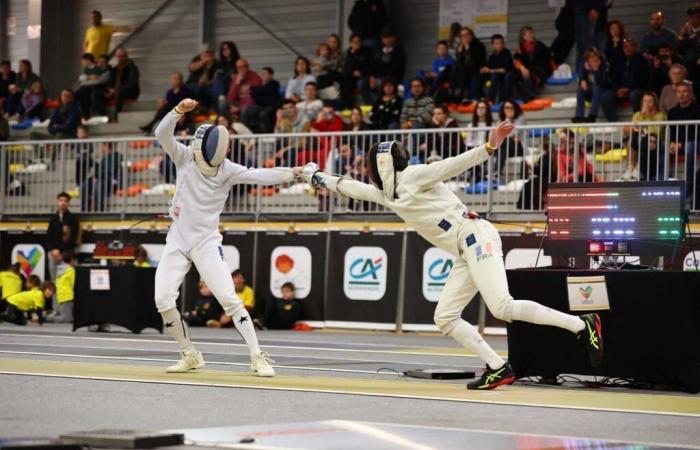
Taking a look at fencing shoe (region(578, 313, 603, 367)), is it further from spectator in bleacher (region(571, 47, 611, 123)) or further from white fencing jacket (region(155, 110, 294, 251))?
spectator in bleacher (region(571, 47, 611, 123))

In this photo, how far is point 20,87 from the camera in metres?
28.7

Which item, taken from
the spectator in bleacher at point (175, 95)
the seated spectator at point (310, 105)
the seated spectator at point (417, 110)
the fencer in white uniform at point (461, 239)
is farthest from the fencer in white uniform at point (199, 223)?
the spectator in bleacher at point (175, 95)

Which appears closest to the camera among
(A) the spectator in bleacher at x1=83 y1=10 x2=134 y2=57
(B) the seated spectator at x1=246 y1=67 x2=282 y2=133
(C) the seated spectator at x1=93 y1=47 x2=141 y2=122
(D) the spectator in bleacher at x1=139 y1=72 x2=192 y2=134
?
(B) the seated spectator at x1=246 y1=67 x2=282 y2=133

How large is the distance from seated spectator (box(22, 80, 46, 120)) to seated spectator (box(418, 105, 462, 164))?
36.4 feet

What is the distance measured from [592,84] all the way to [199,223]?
34.4 ft

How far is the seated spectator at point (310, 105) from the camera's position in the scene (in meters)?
22.5

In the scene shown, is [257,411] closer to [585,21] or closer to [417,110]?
[417,110]

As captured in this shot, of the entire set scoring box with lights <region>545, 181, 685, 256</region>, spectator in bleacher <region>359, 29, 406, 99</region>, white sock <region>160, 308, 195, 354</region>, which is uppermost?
spectator in bleacher <region>359, 29, 406, 99</region>

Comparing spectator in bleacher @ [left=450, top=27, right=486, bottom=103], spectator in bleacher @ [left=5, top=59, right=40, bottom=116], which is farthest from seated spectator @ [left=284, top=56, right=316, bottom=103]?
spectator in bleacher @ [left=5, top=59, right=40, bottom=116]

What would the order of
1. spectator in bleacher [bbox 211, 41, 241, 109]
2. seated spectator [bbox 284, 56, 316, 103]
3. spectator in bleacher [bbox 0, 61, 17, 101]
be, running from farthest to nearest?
spectator in bleacher [bbox 0, 61, 17, 101]
spectator in bleacher [bbox 211, 41, 241, 109]
seated spectator [bbox 284, 56, 316, 103]

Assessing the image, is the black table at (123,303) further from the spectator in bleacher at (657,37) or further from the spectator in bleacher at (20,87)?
the spectator in bleacher at (20,87)

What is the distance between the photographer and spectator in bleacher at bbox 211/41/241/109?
991 inches

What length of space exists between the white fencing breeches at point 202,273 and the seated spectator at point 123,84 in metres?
16.3

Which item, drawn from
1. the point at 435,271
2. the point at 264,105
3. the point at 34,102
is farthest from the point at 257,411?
the point at 34,102
